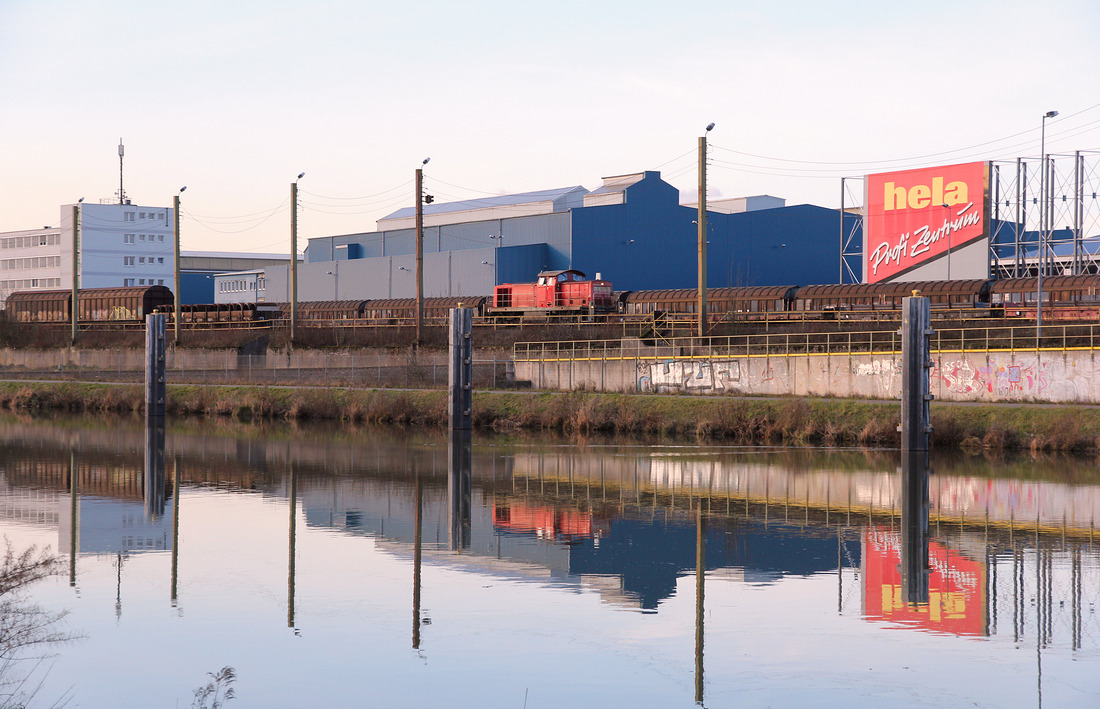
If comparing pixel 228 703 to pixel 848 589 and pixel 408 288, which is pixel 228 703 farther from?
pixel 408 288

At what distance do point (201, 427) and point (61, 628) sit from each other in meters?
29.7

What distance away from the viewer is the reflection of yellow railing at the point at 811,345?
37.1 meters

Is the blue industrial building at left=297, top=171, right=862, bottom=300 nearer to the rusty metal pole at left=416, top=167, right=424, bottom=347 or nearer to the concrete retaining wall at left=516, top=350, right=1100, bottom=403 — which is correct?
the rusty metal pole at left=416, top=167, right=424, bottom=347

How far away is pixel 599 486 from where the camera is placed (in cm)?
2448

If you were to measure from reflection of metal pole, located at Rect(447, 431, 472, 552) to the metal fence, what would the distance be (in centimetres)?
1394

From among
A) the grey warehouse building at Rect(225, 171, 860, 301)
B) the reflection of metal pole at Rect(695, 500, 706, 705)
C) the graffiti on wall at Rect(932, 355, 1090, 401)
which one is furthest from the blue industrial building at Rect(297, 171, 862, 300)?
the reflection of metal pole at Rect(695, 500, 706, 705)

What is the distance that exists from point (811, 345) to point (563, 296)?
62.6 ft

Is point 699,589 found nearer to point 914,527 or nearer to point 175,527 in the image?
point 914,527

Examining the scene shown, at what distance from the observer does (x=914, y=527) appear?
1909 centimetres

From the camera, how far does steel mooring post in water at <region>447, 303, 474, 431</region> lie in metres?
36.2

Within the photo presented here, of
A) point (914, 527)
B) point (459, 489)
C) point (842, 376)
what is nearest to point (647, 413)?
point (842, 376)

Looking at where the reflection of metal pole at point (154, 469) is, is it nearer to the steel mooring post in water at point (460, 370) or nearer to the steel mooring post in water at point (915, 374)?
the steel mooring post in water at point (460, 370)

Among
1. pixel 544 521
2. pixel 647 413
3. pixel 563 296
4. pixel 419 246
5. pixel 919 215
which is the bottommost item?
pixel 544 521

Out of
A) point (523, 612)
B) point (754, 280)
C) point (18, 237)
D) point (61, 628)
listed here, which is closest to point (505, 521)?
point (523, 612)
